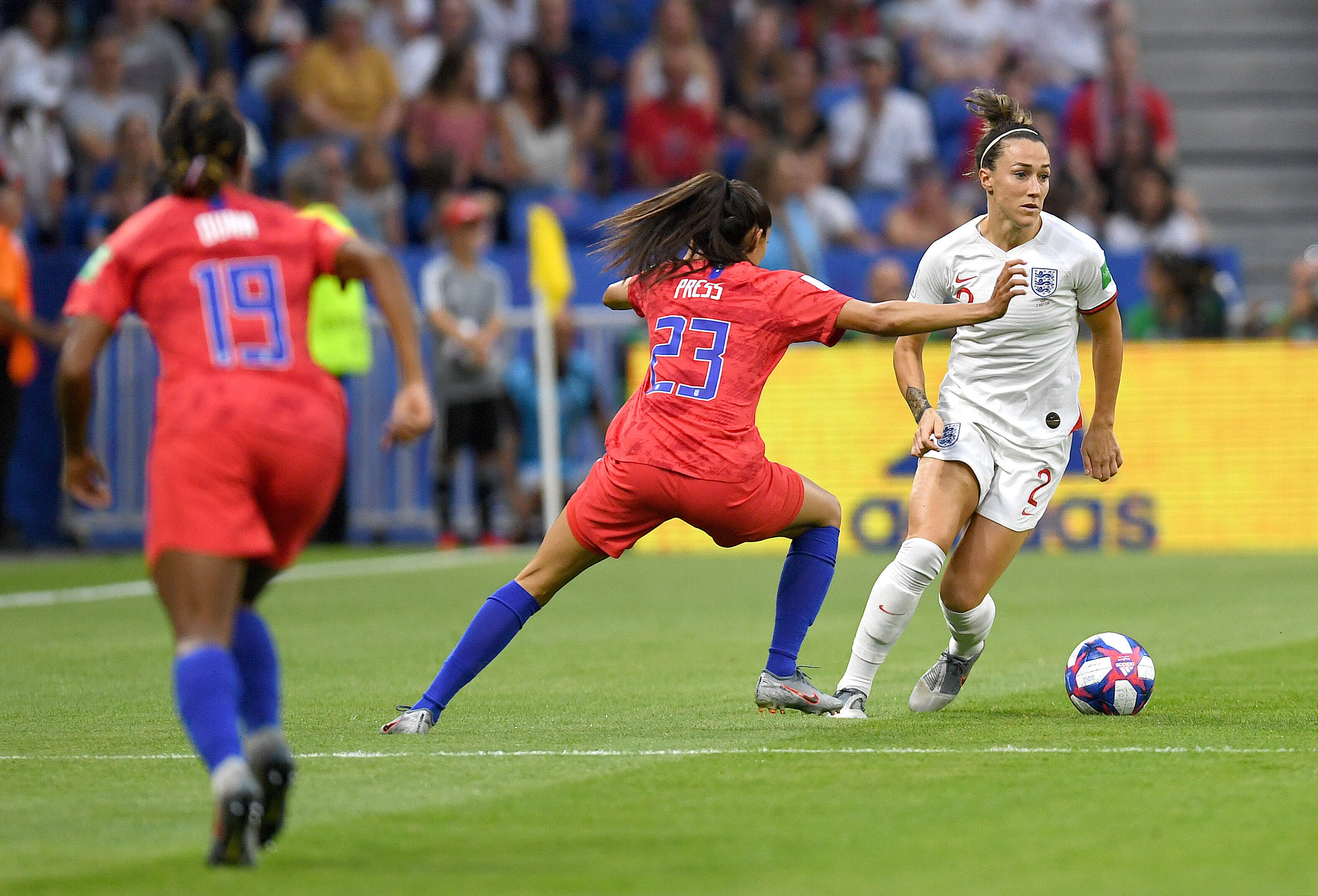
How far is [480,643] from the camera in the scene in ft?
22.4

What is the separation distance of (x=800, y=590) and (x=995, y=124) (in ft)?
6.46

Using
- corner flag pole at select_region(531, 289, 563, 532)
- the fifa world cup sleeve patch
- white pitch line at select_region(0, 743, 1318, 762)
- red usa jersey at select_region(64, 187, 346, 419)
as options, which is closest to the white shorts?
white pitch line at select_region(0, 743, 1318, 762)

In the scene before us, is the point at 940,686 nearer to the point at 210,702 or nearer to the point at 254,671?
the point at 254,671

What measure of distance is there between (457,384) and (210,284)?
38.0ft

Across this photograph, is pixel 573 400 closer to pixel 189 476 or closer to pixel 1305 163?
pixel 1305 163

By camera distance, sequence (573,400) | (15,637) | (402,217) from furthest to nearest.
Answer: (402,217)
(573,400)
(15,637)

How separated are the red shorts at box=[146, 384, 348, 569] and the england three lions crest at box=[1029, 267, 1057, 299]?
11.0ft

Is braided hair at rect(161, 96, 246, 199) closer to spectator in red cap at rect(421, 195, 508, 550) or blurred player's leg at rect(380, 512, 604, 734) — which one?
blurred player's leg at rect(380, 512, 604, 734)

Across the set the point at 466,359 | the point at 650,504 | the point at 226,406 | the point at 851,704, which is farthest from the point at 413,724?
the point at 466,359

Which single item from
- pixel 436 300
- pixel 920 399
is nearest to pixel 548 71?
pixel 436 300

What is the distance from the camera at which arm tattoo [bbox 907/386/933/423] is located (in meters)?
7.05

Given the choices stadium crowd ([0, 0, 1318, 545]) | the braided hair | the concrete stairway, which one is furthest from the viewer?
the concrete stairway

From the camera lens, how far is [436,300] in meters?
16.3

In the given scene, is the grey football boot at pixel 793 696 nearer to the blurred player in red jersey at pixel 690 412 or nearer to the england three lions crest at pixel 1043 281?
the blurred player in red jersey at pixel 690 412
